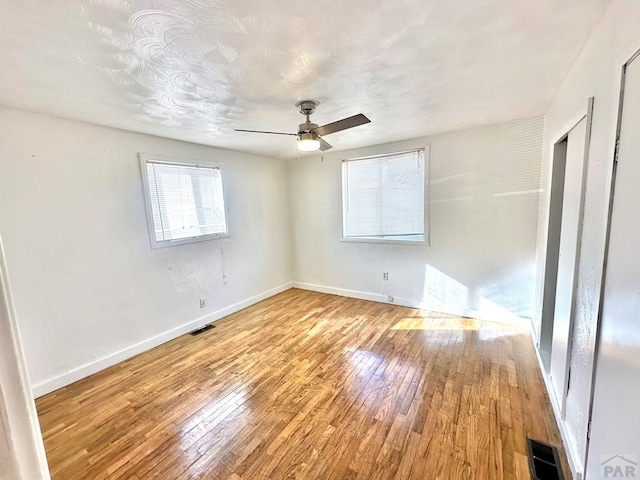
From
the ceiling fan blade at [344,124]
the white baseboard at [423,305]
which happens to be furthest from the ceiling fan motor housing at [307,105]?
the white baseboard at [423,305]

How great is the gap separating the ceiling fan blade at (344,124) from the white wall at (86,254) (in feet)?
6.59

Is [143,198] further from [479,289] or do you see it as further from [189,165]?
[479,289]

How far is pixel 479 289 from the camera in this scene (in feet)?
11.4

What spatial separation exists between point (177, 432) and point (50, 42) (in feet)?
7.84

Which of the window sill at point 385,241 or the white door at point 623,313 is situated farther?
the window sill at point 385,241

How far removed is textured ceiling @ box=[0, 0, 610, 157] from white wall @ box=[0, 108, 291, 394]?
0.33m

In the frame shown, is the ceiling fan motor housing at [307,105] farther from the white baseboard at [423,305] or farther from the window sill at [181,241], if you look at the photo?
the white baseboard at [423,305]

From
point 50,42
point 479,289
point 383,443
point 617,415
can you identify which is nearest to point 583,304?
point 617,415

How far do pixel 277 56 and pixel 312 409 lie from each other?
237 centimetres

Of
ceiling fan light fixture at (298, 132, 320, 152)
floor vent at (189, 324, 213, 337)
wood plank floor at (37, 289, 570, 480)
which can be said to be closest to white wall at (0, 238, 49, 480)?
wood plank floor at (37, 289, 570, 480)

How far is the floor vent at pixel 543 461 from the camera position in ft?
5.13

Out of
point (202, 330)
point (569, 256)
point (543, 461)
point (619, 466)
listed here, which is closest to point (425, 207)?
point (569, 256)

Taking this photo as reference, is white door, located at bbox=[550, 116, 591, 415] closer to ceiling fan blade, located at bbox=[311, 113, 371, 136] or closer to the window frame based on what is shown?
ceiling fan blade, located at bbox=[311, 113, 371, 136]

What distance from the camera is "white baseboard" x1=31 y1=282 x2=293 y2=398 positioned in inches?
96.2
